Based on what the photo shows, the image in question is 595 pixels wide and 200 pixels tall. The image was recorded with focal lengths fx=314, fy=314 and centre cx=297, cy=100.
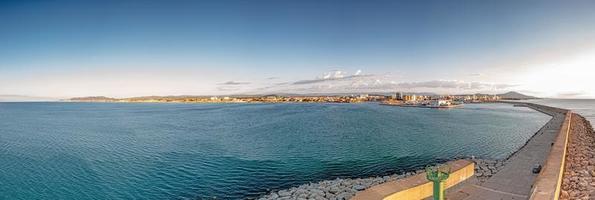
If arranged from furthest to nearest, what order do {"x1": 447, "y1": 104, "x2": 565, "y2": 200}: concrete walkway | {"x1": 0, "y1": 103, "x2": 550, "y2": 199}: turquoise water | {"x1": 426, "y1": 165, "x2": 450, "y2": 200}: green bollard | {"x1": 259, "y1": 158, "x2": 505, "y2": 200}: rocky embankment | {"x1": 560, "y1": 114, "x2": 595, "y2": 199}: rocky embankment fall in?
{"x1": 0, "y1": 103, "x2": 550, "y2": 199}: turquoise water, {"x1": 259, "y1": 158, "x2": 505, "y2": 200}: rocky embankment, {"x1": 560, "y1": 114, "x2": 595, "y2": 199}: rocky embankment, {"x1": 447, "y1": 104, "x2": 565, "y2": 200}: concrete walkway, {"x1": 426, "y1": 165, "x2": 450, "y2": 200}: green bollard

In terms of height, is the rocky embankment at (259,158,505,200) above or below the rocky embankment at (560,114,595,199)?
below

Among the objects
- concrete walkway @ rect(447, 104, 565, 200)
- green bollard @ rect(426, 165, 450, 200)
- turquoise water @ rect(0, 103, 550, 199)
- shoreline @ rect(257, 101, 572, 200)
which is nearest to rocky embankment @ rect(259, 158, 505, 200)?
shoreline @ rect(257, 101, 572, 200)

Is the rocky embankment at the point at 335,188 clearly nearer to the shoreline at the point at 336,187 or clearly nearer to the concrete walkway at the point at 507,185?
the shoreline at the point at 336,187

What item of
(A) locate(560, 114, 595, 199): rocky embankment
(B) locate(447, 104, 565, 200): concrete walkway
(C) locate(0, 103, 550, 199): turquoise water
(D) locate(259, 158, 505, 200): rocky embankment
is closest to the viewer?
(B) locate(447, 104, 565, 200): concrete walkway

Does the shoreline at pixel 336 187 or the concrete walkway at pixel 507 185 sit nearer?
the concrete walkway at pixel 507 185

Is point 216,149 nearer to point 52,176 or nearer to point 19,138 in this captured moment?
point 52,176

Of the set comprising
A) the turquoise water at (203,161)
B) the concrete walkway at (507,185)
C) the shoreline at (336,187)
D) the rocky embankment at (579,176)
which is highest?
the concrete walkway at (507,185)

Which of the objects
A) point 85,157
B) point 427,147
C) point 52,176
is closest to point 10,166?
point 85,157

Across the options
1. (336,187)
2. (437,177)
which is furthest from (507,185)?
(437,177)

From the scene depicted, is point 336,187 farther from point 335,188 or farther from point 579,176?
point 579,176

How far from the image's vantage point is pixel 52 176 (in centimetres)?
1778

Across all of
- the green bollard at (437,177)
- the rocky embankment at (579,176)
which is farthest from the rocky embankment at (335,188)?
the green bollard at (437,177)

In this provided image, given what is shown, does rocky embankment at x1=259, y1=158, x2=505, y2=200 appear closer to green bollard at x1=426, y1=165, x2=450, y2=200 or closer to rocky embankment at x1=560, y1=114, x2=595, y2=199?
rocky embankment at x1=560, y1=114, x2=595, y2=199

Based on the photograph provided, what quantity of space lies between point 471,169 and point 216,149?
729 inches
